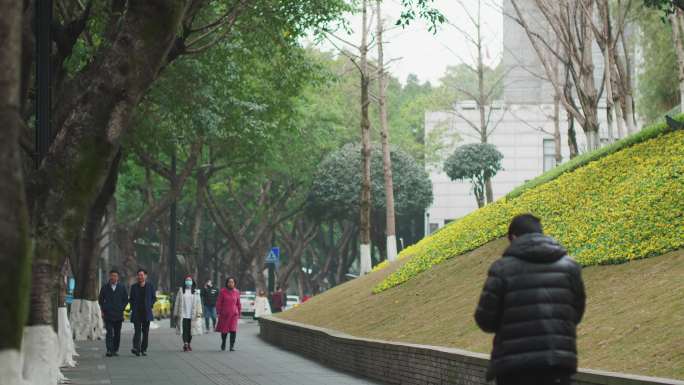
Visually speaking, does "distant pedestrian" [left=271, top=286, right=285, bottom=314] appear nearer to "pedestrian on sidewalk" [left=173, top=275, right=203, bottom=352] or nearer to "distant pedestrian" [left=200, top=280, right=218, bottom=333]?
"distant pedestrian" [left=200, top=280, right=218, bottom=333]

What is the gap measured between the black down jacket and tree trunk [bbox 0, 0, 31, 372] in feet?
8.83

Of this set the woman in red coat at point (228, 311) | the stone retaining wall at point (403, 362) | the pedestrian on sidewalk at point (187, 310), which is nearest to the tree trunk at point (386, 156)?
the pedestrian on sidewalk at point (187, 310)

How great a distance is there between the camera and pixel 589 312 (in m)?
15.9

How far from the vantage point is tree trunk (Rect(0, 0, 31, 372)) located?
5457 millimetres

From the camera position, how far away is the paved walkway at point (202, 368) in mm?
17750

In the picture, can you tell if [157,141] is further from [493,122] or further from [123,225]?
[493,122]

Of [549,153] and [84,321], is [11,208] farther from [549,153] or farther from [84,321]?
[549,153]

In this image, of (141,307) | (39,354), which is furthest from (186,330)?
(39,354)

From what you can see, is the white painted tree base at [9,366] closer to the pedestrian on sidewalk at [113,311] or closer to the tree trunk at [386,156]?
the pedestrian on sidewalk at [113,311]

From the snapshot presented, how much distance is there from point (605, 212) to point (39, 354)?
40.0ft

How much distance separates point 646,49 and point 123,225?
1832 cm

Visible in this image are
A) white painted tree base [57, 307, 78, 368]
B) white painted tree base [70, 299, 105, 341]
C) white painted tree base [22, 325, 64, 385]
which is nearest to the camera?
white painted tree base [22, 325, 64, 385]

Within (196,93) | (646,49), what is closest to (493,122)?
(646,49)

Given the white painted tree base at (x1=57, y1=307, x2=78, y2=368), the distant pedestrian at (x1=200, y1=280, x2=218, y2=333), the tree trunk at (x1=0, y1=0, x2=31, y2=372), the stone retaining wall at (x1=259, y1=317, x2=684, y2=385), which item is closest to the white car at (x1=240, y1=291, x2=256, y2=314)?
the distant pedestrian at (x1=200, y1=280, x2=218, y2=333)
